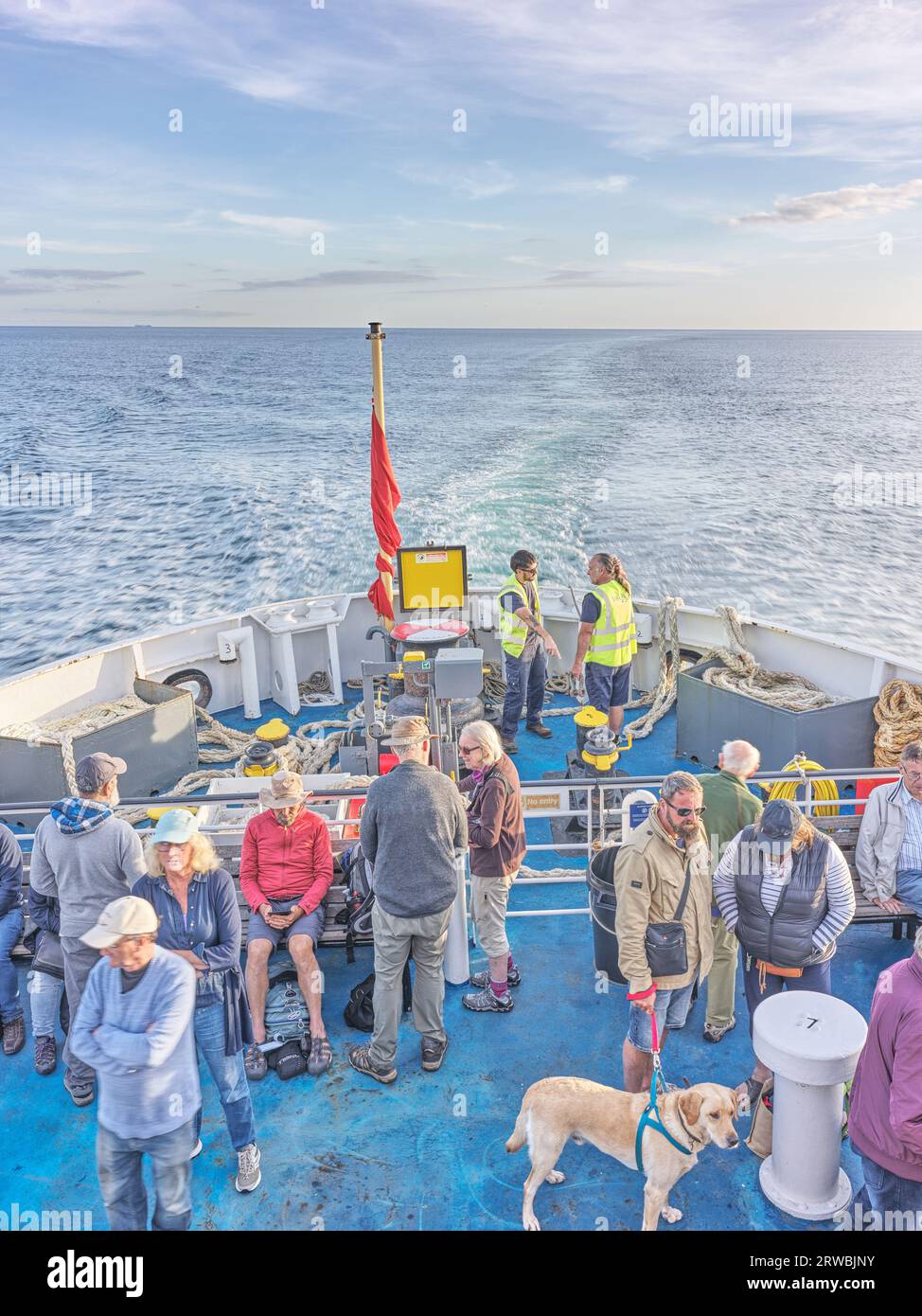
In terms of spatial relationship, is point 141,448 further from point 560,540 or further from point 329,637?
point 329,637

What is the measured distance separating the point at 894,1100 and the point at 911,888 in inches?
70.9

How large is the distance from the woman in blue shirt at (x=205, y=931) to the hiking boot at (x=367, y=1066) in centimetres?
78

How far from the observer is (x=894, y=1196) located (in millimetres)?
2752

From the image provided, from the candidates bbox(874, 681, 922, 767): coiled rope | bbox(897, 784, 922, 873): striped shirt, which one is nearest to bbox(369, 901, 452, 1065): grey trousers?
bbox(897, 784, 922, 873): striped shirt

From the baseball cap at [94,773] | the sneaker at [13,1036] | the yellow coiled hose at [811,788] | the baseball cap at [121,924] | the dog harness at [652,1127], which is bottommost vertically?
the sneaker at [13,1036]

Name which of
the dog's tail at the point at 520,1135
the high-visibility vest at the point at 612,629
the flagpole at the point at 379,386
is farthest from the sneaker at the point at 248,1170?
the flagpole at the point at 379,386

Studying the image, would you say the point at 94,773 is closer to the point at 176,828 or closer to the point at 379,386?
the point at 176,828

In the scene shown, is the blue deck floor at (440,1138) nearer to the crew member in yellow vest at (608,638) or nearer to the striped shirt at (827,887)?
the striped shirt at (827,887)

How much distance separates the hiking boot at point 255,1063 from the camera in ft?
13.2

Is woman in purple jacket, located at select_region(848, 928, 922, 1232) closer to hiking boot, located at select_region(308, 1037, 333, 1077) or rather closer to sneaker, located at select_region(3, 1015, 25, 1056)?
hiking boot, located at select_region(308, 1037, 333, 1077)

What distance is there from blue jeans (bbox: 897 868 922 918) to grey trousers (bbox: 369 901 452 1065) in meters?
2.05

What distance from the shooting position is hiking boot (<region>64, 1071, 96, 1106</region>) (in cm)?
391

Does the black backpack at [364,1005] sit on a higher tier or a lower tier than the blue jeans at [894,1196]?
lower

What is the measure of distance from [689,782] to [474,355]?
106 m
